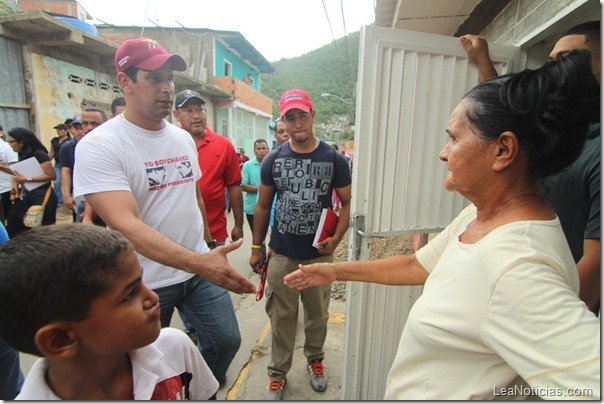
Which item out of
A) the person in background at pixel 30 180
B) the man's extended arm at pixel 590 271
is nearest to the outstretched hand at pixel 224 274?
the man's extended arm at pixel 590 271

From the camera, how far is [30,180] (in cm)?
420

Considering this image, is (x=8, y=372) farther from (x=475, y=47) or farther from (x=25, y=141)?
(x=25, y=141)

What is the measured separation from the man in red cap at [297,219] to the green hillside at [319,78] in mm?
46176

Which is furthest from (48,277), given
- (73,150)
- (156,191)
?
(73,150)

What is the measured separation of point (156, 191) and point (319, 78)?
54254mm

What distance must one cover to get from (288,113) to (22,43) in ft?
25.1

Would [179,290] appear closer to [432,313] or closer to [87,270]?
[87,270]

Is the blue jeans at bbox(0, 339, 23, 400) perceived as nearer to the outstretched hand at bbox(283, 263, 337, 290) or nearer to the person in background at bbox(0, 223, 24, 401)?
the person in background at bbox(0, 223, 24, 401)

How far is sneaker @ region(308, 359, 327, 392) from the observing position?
255cm

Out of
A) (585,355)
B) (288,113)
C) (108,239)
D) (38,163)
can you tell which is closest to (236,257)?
(38,163)

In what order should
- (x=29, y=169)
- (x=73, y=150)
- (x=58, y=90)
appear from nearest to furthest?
(x=29, y=169)
(x=73, y=150)
(x=58, y=90)

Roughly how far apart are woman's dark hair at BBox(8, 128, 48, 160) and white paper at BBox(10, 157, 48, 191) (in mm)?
366

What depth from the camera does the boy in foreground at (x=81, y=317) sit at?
0.84m

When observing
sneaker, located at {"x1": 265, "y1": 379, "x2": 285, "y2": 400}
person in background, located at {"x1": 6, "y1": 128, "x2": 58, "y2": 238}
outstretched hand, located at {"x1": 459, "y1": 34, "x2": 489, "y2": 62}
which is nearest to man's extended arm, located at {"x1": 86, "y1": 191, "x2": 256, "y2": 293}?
sneaker, located at {"x1": 265, "y1": 379, "x2": 285, "y2": 400}
